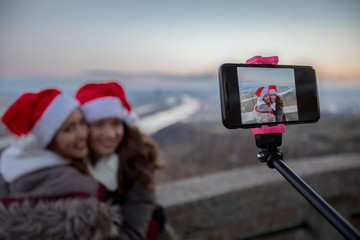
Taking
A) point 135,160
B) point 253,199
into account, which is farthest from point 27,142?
point 253,199

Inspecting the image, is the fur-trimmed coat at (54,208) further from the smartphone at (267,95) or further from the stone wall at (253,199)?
the smartphone at (267,95)

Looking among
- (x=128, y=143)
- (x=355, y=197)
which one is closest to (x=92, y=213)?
(x=128, y=143)

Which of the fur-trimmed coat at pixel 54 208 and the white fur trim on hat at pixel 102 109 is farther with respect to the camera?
the white fur trim on hat at pixel 102 109

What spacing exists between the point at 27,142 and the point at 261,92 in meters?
1.30

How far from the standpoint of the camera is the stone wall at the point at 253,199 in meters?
1.69

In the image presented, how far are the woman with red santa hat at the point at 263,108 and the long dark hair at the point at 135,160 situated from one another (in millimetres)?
1294

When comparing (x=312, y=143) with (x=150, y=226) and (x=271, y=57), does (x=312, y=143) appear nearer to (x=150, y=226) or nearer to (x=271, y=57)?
(x=150, y=226)

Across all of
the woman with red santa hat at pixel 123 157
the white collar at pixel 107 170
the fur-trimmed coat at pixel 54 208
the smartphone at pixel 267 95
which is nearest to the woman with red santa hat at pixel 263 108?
the smartphone at pixel 267 95

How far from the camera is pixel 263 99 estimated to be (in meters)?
0.49

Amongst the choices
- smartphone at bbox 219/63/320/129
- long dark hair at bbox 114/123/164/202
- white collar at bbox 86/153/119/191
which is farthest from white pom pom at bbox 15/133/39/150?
smartphone at bbox 219/63/320/129

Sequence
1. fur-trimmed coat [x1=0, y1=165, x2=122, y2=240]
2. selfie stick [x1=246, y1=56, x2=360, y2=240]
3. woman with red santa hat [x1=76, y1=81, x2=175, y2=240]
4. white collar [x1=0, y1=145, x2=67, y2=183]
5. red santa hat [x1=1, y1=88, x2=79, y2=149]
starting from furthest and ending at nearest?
woman with red santa hat [x1=76, y1=81, x2=175, y2=240], red santa hat [x1=1, y1=88, x2=79, y2=149], white collar [x1=0, y1=145, x2=67, y2=183], fur-trimmed coat [x1=0, y1=165, x2=122, y2=240], selfie stick [x1=246, y1=56, x2=360, y2=240]

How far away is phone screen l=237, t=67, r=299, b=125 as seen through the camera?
0.48 m

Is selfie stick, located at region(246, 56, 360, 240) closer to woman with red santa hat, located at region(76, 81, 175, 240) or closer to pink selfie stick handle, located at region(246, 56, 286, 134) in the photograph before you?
pink selfie stick handle, located at region(246, 56, 286, 134)

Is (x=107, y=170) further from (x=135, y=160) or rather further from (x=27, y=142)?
(x=27, y=142)
